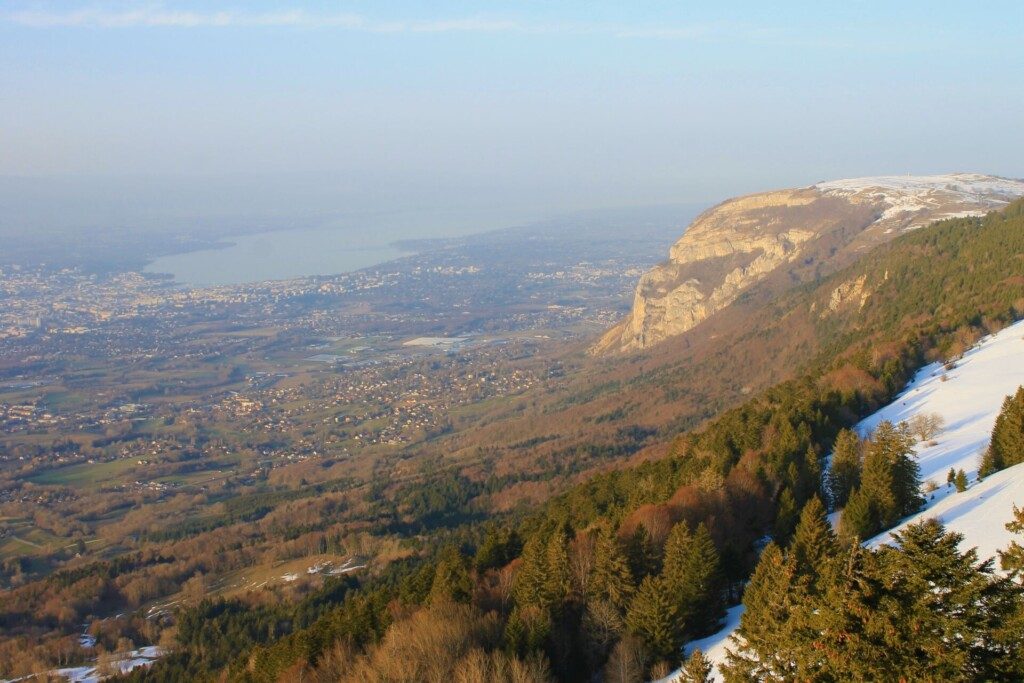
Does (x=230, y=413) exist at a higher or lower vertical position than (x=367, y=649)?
lower

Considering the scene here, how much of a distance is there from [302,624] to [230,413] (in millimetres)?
94264

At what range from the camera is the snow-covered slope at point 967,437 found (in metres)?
24.0

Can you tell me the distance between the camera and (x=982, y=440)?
3853 centimetres

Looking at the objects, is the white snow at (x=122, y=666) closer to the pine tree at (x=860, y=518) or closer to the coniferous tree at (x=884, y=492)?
the pine tree at (x=860, y=518)

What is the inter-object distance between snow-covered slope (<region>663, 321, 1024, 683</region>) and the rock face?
80029 mm

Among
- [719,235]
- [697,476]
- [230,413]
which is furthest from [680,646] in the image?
[719,235]

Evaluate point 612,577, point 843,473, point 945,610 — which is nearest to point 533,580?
point 612,577

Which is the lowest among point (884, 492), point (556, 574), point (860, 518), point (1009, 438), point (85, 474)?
point (85, 474)

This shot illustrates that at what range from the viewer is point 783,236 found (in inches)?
6048

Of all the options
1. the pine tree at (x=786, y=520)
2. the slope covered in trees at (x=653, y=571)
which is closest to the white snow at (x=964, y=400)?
the slope covered in trees at (x=653, y=571)

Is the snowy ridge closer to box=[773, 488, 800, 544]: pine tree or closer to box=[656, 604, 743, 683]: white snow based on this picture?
box=[773, 488, 800, 544]: pine tree

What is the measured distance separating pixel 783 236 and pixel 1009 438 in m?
128

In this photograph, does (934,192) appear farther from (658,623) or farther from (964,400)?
(658,623)

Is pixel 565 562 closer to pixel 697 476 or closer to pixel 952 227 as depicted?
pixel 697 476
